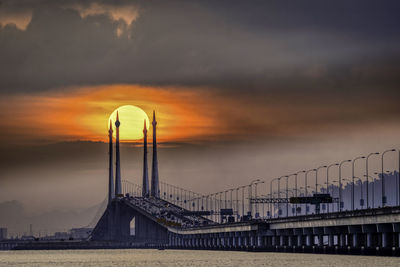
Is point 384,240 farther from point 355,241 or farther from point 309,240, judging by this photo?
point 309,240

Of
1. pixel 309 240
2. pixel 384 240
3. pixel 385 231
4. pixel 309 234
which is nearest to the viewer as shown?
pixel 385 231

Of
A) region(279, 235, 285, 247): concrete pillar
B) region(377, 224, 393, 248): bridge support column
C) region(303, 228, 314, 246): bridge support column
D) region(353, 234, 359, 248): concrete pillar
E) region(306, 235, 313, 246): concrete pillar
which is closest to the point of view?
region(377, 224, 393, 248): bridge support column

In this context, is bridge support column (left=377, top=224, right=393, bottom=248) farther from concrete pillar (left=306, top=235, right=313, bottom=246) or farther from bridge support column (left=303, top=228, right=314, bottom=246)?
concrete pillar (left=306, top=235, right=313, bottom=246)

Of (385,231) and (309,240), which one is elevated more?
(385,231)

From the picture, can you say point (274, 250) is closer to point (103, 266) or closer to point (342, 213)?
point (342, 213)

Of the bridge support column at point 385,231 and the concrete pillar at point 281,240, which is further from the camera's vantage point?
the concrete pillar at point 281,240

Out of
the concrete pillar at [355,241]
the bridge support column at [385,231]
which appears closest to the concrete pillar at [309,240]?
the concrete pillar at [355,241]

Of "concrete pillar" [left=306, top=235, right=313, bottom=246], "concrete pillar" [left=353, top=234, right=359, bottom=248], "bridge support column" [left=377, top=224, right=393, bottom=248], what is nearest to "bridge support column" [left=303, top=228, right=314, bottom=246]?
"concrete pillar" [left=306, top=235, right=313, bottom=246]

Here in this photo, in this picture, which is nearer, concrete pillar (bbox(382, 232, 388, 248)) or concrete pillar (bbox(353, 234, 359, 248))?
concrete pillar (bbox(382, 232, 388, 248))

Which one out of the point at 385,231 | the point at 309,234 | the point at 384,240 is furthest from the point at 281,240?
the point at 385,231

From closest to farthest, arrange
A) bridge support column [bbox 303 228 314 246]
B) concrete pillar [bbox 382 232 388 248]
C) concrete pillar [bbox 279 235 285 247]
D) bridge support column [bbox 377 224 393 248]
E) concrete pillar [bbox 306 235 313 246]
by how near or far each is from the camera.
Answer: bridge support column [bbox 377 224 393 248]
concrete pillar [bbox 382 232 388 248]
bridge support column [bbox 303 228 314 246]
concrete pillar [bbox 306 235 313 246]
concrete pillar [bbox 279 235 285 247]

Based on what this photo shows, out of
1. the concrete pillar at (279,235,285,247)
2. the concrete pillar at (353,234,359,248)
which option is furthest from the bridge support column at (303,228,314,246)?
the concrete pillar at (353,234,359,248)

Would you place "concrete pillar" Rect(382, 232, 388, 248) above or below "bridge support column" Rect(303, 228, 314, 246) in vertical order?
below

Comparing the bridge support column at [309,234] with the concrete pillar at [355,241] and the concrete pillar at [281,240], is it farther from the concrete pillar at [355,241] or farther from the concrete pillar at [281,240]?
the concrete pillar at [355,241]
